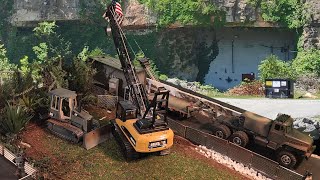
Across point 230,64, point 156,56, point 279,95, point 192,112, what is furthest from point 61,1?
point 192,112

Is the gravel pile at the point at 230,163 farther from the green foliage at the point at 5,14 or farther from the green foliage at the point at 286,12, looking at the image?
the green foliage at the point at 5,14

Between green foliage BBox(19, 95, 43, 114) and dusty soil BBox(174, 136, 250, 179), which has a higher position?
green foliage BBox(19, 95, 43, 114)

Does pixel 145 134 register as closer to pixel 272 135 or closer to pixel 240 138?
pixel 240 138

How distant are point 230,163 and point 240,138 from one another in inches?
46.0

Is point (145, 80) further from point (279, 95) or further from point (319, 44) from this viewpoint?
point (319, 44)

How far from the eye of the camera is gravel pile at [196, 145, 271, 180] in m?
15.1

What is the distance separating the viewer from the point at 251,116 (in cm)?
1662

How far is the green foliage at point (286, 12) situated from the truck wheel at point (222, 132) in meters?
27.8

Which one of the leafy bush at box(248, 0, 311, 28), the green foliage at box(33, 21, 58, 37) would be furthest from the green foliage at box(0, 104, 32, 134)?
the green foliage at box(33, 21, 58, 37)

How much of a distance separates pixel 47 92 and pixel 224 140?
8.66 m

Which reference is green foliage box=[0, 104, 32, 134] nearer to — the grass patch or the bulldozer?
the bulldozer

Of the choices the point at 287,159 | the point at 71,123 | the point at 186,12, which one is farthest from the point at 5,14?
the point at 287,159

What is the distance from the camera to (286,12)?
41125 millimetres

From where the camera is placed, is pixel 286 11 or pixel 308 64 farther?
pixel 286 11
